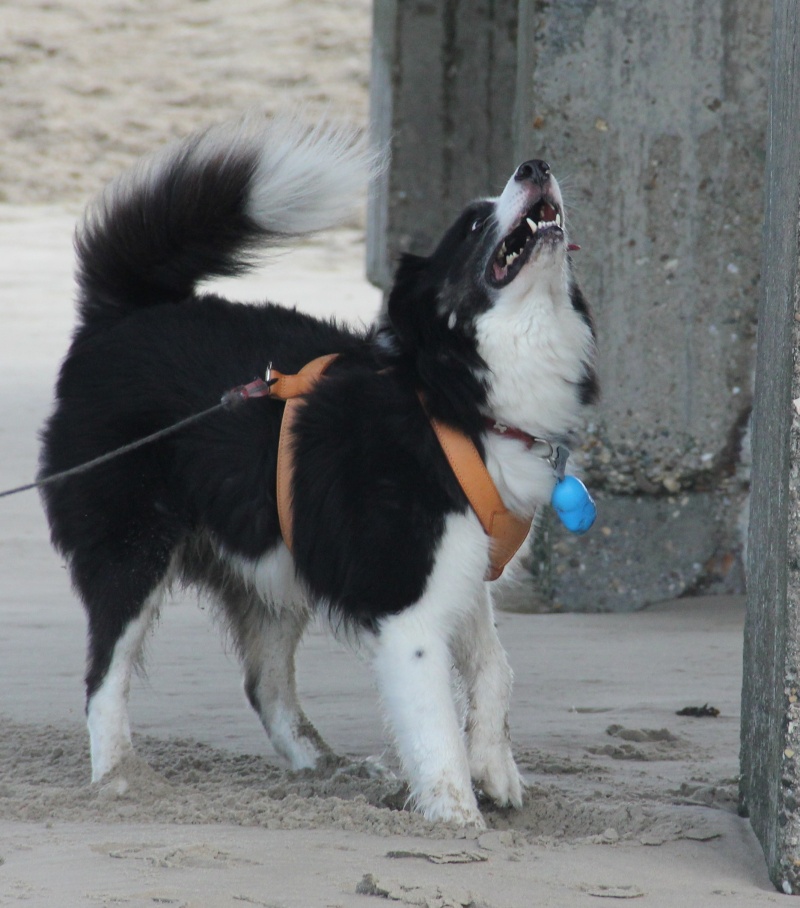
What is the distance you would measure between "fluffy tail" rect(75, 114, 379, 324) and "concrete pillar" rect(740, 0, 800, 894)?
1.25 m

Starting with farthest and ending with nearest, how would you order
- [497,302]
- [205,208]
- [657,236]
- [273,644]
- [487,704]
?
[657,236], [273,644], [205,208], [487,704], [497,302]

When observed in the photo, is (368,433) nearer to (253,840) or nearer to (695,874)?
(253,840)

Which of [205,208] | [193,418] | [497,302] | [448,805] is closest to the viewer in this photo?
[448,805]

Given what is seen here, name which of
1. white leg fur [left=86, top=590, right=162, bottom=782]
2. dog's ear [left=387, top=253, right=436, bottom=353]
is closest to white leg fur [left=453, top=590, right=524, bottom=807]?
dog's ear [left=387, top=253, right=436, bottom=353]

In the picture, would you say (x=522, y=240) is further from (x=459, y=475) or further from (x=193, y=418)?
(x=193, y=418)

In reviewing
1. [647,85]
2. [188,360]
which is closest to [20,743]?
[188,360]

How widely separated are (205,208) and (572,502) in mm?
1344

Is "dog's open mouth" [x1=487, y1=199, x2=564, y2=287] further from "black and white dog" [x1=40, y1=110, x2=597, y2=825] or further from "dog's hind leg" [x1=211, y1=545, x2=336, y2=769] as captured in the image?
"dog's hind leg" [x1=211, y1=545, x2=336, y2=769]

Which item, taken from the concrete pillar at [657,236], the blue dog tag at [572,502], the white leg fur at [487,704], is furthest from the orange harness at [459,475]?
the concrete pillar at [657,236]

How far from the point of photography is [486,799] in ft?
11.1

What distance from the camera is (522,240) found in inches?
133

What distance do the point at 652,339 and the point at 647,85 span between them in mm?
1016

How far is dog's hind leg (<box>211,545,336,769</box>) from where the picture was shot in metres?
3.60

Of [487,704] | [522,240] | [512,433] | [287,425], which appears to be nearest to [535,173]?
[522,240]
